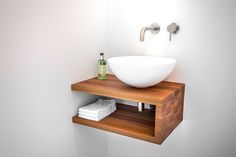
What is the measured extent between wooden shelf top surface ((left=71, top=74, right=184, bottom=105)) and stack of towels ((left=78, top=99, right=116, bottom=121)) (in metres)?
A: 0.18

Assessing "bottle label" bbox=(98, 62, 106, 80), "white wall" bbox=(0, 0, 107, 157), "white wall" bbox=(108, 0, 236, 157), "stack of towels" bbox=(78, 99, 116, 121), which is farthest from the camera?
"bottle label" bbox=(98, 62, 106, 80)

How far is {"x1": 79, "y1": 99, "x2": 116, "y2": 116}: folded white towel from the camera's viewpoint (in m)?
1.66

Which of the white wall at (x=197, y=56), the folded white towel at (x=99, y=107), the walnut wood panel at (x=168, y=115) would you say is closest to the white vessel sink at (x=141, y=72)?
the walnut wood panel at (x=168, y=115)

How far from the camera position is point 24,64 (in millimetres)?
1315

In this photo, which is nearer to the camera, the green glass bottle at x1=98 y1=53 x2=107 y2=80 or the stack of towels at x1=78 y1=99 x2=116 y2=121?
the stack of towels at x1=78 y1=99 x2=116 y2=121

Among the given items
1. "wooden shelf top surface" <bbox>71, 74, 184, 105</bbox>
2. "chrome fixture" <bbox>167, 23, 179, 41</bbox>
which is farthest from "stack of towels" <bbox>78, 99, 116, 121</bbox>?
"chrome fixture" <bbox>167, 23, 179, 41</bbox>

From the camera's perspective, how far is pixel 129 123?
1595 millimetres

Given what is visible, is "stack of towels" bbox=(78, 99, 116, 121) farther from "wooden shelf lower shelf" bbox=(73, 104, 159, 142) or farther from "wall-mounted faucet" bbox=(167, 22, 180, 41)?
"wall-mounted faucet" bbox=(167, 22, 180, 41)

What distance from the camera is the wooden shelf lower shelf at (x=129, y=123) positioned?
4.74 ft

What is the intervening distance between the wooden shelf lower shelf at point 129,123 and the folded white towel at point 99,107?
62mm

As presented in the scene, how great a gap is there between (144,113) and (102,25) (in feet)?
2.67

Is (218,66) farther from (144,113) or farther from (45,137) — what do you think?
(45,137)

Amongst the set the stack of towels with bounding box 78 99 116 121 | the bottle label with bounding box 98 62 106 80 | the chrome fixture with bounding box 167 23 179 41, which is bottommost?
the stack of towels with bounding box 78 99 116 121

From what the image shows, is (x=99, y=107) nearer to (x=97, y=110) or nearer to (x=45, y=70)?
(x=97, y=110)
